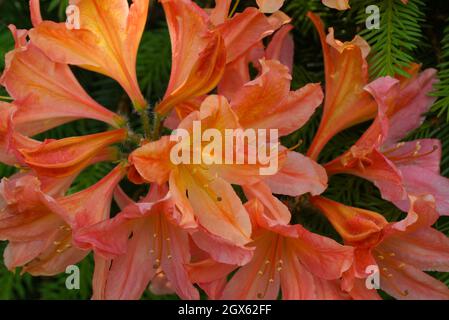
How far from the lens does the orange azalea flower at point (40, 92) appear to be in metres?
1.37

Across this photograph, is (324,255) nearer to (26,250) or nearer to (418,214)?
(418,214)

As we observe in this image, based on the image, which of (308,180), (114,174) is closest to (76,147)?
(114,174)

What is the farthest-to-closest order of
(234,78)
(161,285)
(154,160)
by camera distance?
(161,285), (234,78), (154,160)

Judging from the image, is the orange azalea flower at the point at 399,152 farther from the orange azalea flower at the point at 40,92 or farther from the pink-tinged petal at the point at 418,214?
the orange azalea flower at the point at 40,92

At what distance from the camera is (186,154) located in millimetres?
1292

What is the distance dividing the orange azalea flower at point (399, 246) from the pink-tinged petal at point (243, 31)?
286 millimetres

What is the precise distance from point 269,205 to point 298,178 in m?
0.10

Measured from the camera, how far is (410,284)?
146 cm

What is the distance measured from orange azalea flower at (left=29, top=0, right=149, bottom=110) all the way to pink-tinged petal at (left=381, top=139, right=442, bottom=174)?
0.45 m

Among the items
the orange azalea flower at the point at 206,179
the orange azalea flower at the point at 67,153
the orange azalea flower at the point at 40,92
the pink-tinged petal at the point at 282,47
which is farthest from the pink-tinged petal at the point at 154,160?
the pink-tinged petal at the point at 282,47

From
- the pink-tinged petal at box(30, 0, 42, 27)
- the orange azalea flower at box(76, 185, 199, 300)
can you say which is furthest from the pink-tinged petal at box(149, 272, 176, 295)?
the pink-tinged petal at box(30, 0, 42, 27)

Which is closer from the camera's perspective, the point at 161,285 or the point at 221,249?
the point at 221,249

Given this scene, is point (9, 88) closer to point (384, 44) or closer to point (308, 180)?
point (308, 180)

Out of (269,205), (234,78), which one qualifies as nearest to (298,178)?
(269,205)
